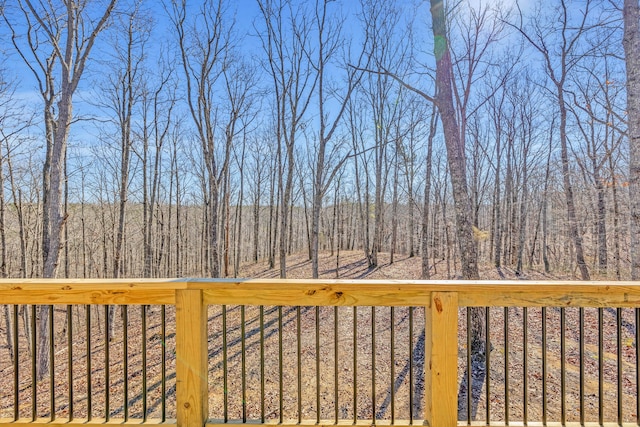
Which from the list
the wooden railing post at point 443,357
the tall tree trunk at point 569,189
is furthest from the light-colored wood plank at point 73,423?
the tall tree trunk at point 569,189

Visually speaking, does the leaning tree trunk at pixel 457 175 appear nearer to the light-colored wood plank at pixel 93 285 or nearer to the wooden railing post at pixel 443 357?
the wooden railing post at pixel 443 357

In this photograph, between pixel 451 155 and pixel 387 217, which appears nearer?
pixel 451 155

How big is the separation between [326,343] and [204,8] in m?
8.99

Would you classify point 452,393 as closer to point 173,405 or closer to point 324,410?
point 324,410

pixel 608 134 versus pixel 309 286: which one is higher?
pixel 608 134

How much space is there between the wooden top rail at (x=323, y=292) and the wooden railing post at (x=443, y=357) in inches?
2.3

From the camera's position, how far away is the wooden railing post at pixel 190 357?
1481mm

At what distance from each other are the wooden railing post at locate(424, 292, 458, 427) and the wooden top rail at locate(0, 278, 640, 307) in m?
0.06

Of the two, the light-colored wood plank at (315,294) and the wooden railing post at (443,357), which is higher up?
the light-colored wood plank at (315,294)

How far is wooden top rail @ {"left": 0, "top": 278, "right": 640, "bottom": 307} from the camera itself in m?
1.44

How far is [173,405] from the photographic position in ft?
11.9

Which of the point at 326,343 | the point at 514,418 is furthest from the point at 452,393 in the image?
the point at 326,343

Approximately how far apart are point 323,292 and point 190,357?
0.75 metres

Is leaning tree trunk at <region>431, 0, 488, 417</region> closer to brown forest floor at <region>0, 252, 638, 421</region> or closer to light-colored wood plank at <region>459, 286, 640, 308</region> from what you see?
brown forest floor at <region>0, 252, 638, 421</region>
